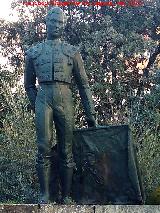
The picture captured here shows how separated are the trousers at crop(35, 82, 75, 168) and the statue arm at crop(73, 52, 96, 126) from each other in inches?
12.1

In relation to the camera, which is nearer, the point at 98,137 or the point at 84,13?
the point at 98,137

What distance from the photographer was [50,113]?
6594 millimetres

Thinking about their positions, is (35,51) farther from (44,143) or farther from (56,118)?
(44,143)

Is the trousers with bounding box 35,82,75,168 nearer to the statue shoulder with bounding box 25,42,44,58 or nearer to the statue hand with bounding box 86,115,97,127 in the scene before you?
the statue hand with bounding box 86,115,97,127

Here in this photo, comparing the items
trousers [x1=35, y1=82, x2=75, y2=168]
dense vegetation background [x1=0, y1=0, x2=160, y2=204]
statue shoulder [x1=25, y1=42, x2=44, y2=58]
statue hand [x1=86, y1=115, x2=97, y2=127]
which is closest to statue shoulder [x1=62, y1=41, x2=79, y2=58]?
statue shoulder [x1=25, y1=42, x2=44, y2=58]

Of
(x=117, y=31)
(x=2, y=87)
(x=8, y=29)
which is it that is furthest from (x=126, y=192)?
(x=8, y=29)

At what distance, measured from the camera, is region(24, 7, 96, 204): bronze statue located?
648 cm

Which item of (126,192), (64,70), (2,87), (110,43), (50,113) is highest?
(110,43)

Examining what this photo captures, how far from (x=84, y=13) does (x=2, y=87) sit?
14.7 ft

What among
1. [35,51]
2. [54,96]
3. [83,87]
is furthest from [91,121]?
[35,51]

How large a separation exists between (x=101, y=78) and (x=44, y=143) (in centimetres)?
1149

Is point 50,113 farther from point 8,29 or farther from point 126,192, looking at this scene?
point 8,29

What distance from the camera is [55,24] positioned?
22.2 feet

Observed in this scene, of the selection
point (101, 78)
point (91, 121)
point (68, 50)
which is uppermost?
point (101, 78)
